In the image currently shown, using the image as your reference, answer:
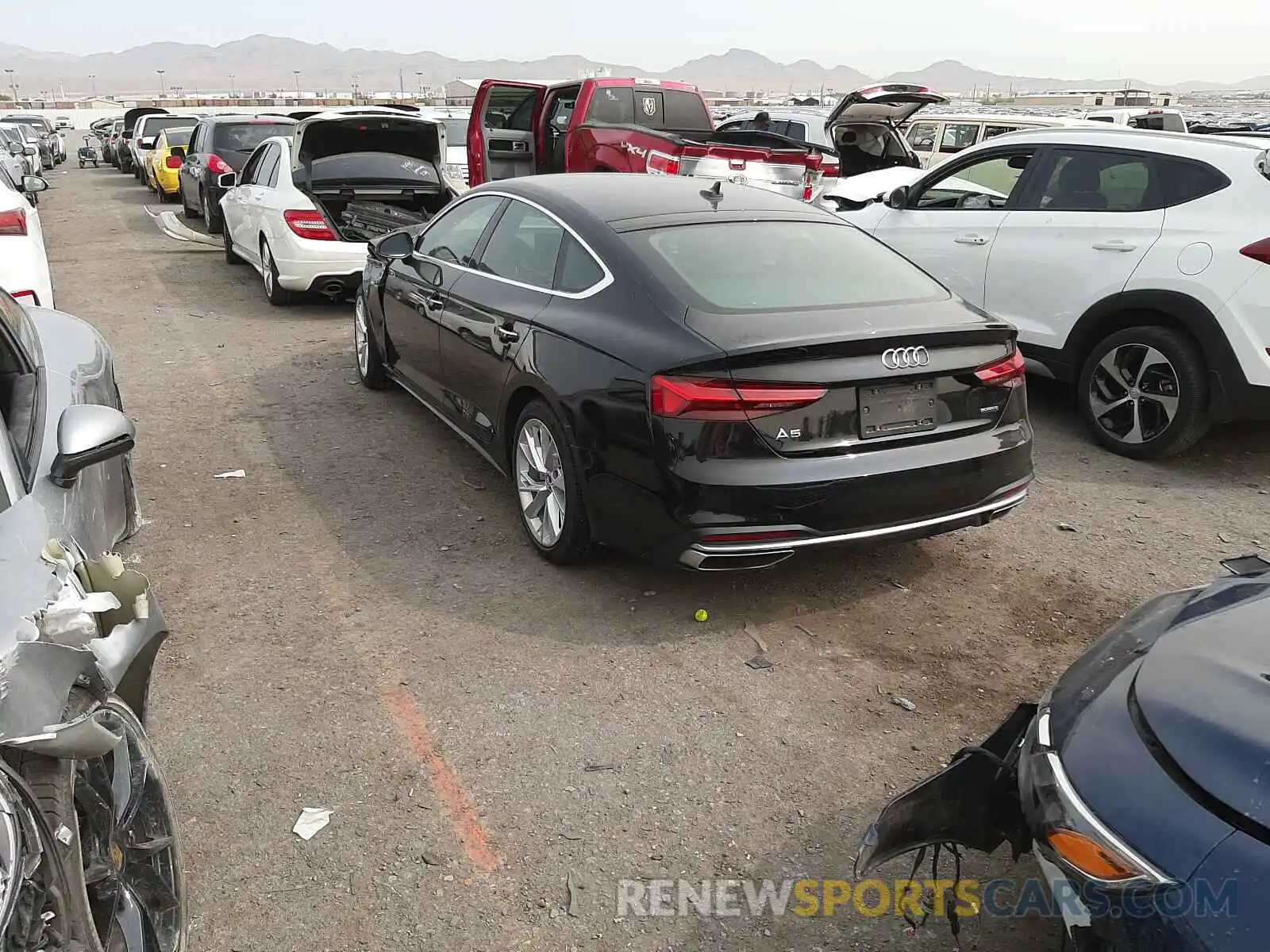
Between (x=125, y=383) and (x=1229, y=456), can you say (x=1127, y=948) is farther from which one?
(x=125, y=383)

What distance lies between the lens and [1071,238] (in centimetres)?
628

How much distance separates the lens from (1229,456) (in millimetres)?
6113

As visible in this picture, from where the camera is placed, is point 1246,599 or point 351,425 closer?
point 1246,599

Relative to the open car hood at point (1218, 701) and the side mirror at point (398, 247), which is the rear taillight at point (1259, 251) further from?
the side mirror at point (398, 247)

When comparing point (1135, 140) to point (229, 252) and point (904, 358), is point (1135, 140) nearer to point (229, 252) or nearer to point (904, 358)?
point (904, 358)

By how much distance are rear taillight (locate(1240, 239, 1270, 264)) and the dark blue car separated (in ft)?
11.3

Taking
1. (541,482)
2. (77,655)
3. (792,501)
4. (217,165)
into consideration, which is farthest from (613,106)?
(77,655)

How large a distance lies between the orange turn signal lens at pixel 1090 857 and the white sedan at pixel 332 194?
7.92 meters

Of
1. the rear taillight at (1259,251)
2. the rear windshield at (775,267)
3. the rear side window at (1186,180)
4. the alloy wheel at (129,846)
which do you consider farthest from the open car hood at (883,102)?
the alloy wheel at (129,846)

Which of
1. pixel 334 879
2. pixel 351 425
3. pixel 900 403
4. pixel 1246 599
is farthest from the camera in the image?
pixel 351 425

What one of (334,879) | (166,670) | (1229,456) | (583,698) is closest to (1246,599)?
(583,698)

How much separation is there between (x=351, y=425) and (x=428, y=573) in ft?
7.52

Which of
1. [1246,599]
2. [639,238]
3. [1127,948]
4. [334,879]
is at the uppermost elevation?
[639,238]

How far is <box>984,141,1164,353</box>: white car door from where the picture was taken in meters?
5.97
